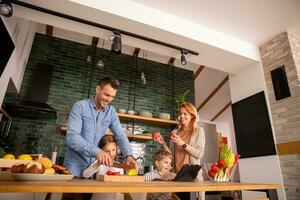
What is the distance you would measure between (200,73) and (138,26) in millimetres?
3377

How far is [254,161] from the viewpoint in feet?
11.3

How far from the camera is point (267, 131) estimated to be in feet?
10.8

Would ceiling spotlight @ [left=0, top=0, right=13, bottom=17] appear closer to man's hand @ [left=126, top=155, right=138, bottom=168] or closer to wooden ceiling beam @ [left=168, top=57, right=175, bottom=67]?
man's hand @ [left=126, top=155, right=138, bottom=168]

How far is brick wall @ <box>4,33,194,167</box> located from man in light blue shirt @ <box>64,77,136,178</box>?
2.35m

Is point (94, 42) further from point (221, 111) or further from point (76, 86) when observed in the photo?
point (221, 111)

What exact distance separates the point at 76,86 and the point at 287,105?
386 centimetres

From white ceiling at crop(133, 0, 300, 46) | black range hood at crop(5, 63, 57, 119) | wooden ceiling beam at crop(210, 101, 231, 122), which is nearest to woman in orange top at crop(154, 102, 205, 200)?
white ceiling at crop(133, 0, 300, 46)

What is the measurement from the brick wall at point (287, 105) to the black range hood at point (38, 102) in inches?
Result: 146

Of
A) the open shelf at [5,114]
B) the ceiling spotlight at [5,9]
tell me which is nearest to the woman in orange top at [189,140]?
the ceiling spotlight at [5,9]

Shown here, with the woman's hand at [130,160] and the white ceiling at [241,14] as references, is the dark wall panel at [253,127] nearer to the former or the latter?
the white ceiling at [241,14]

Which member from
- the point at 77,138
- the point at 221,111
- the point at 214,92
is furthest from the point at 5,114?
the point at 221,111

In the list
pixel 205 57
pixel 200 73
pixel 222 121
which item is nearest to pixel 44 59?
pixel 205 57

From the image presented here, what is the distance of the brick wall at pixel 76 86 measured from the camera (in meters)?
3.82

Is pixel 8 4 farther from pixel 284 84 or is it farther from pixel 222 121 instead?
pixel 222 121
